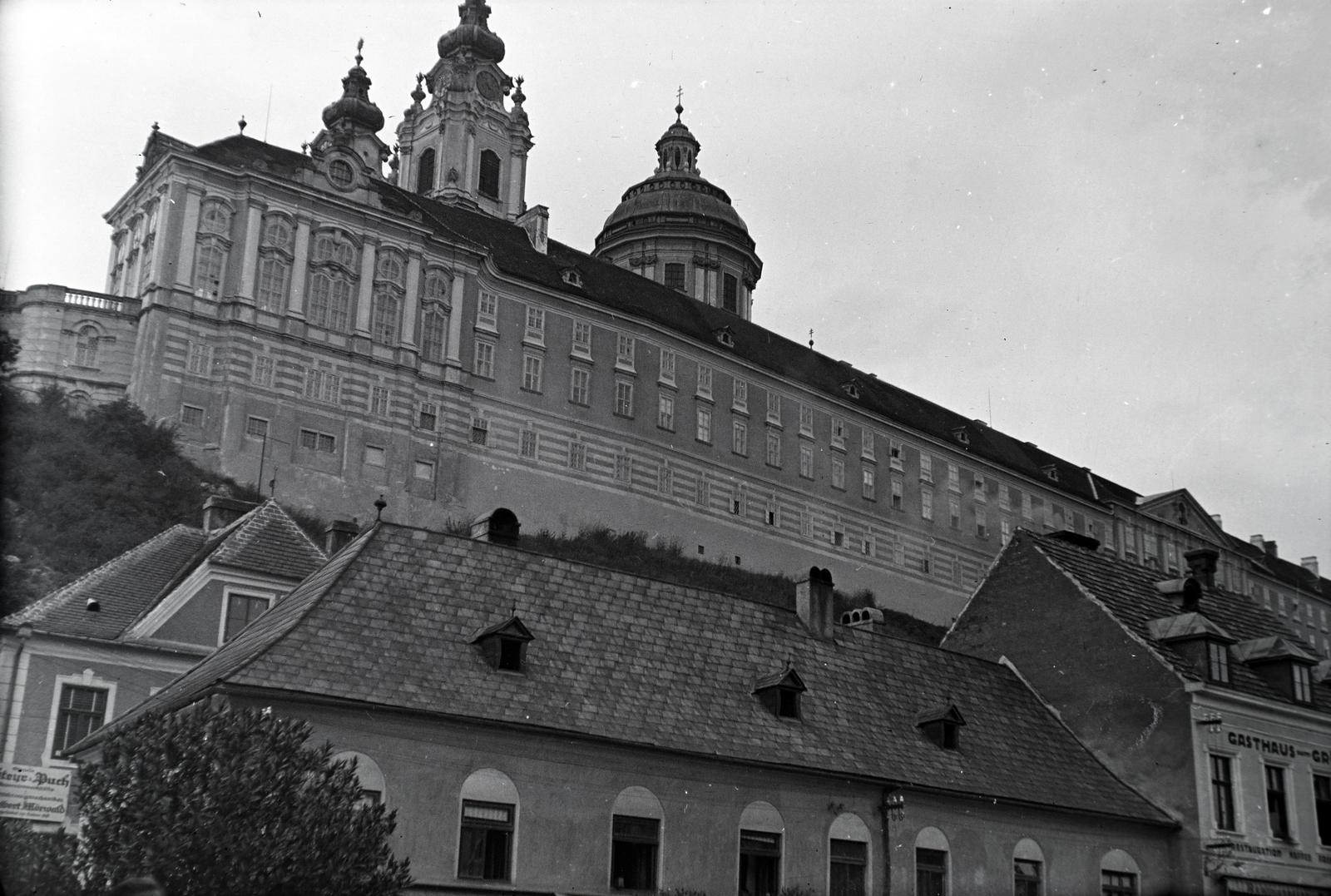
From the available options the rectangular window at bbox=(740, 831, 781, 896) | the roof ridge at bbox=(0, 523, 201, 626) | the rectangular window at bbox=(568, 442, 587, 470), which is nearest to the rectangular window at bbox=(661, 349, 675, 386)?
the rectangular window at bbox=(568, 442, 587, 470)

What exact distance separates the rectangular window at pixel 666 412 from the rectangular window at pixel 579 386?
4.34m

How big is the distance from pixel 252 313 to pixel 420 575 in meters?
36.8

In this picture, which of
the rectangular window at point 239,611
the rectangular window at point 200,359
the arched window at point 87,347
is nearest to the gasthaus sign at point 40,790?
the rectangular window at point 239,611

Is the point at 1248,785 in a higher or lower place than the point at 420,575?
lower

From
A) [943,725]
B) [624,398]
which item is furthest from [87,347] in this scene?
[943,725]

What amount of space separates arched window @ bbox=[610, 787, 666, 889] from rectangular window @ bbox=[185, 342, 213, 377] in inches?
1520

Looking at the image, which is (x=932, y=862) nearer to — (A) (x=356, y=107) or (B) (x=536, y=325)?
(B) (x=536, y=325)

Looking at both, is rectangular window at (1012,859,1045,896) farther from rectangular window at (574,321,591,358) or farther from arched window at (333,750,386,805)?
rectangular window at (574,321,591,358)

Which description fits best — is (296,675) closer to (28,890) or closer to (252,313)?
(28,890)

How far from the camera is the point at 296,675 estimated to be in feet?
70.0

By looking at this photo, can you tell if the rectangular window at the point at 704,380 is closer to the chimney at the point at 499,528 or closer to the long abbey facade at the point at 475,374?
the long abbey facade at the point at 475,374

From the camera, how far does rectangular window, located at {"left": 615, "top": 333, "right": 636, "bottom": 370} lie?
7166cm

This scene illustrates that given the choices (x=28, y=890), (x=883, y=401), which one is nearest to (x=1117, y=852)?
(x=28, y=890)

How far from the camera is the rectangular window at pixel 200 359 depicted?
56.9 metres
